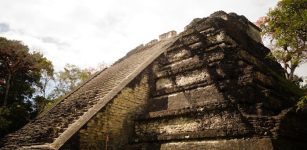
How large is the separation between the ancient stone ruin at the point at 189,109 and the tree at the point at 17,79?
7.37 meters

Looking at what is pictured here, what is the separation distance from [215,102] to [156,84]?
2.68 meters

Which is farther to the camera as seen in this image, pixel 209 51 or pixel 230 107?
pixel 209 51

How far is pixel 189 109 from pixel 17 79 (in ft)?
50.5

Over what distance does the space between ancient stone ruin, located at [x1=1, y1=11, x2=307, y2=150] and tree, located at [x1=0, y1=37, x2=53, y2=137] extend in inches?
290

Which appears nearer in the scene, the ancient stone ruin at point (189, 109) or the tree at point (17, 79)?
the ancient stone ruin at point (189, 109)

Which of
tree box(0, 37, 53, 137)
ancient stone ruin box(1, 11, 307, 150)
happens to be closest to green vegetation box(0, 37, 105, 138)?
tree box(0, 37, 53, 137)

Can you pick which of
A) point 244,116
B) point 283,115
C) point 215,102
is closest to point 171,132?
point 215,102

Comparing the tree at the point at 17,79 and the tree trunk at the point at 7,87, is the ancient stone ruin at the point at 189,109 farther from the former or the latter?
the tree trunk at the point at 7,87

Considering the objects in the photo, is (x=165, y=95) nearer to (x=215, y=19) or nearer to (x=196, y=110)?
(x=196, y=110)

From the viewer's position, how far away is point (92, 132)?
22.4ft

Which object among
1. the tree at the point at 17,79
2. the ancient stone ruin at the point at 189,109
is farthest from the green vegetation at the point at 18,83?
the ancient stone ruin at the point at 189,109

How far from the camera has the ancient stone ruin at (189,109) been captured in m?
6.05

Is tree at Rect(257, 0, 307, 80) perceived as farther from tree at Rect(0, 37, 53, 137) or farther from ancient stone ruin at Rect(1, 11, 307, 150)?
tree at Rect(0, 37, 53, 137)

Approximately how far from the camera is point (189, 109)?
22.7 ft
